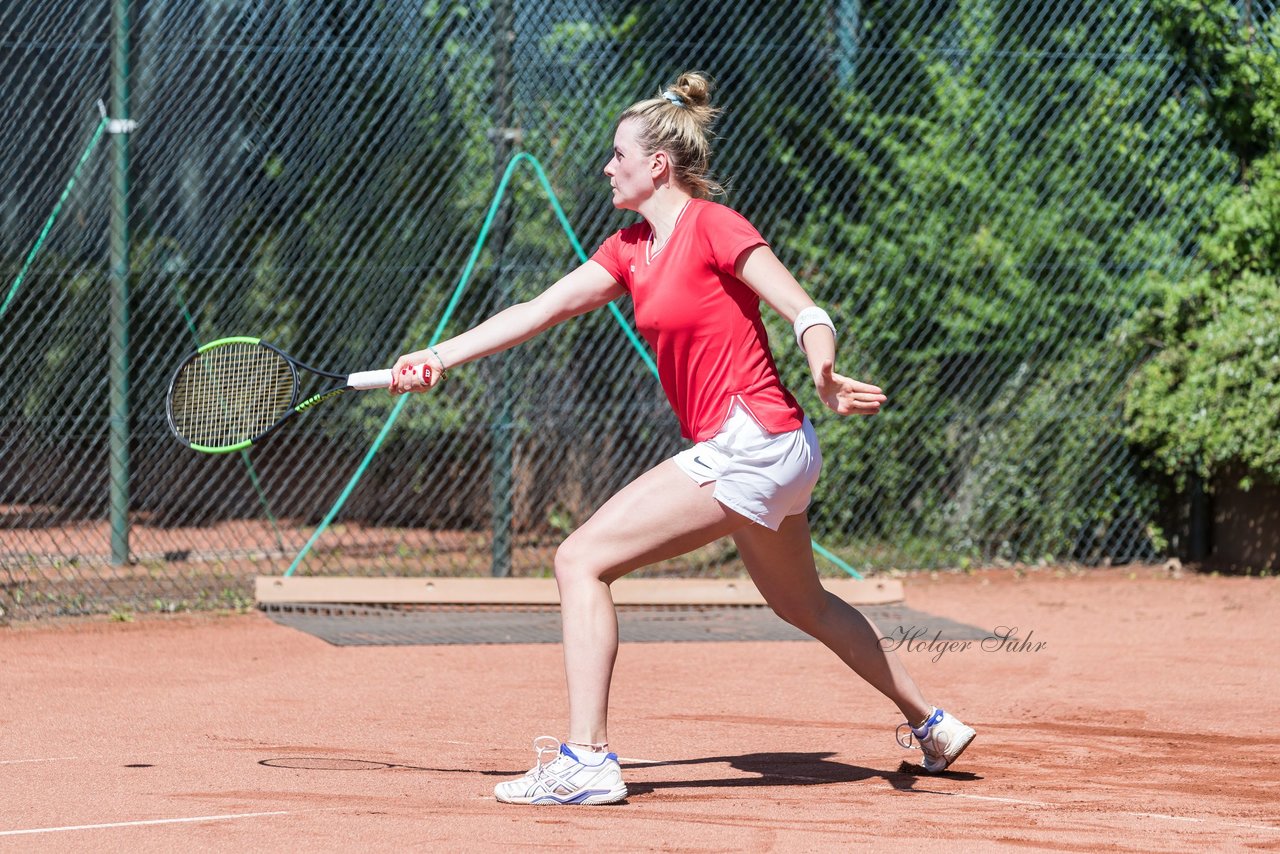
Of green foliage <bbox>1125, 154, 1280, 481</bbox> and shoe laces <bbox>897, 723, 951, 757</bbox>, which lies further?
green foliage <bbox>1125, 154, 1280, 481</bbox>

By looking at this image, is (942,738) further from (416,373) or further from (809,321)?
(416,373)

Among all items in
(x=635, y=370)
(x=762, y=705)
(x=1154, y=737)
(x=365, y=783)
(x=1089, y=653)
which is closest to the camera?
(x=365, y=783)

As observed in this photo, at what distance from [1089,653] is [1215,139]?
4183 millimetres

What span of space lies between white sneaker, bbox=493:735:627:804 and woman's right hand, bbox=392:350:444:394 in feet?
3.50

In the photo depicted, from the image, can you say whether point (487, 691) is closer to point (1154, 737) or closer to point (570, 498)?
point (1154, 737)

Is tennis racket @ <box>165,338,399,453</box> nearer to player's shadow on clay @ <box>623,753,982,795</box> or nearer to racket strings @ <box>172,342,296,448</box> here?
racket strings @ <box>172,342,296,448</box>

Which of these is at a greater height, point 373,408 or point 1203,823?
point 1203,823

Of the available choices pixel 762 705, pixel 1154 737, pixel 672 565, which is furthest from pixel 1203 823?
pixel 672 565

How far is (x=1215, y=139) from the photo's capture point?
939cm

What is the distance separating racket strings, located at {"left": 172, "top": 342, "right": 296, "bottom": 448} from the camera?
486cm

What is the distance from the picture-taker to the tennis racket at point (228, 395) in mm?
4750

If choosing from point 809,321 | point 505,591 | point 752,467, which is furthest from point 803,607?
point 505,591

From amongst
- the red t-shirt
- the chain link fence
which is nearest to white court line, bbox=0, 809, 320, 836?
the red t-shirt

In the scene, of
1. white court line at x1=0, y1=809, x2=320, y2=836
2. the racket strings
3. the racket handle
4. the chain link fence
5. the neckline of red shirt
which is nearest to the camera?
white court line at x1=0, y1=809, x2=320, y2=836
